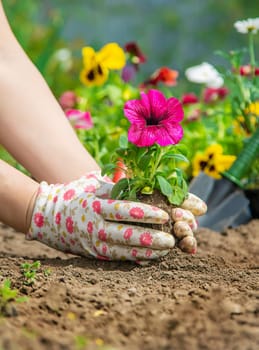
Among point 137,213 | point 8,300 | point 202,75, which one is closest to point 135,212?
point 137,213

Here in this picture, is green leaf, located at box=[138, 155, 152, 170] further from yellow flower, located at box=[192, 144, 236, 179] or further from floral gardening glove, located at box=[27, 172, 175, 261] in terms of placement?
yellow flower, located at box=[192, 144, 236, 179]

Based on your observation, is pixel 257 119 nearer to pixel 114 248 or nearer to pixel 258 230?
pixel 258 230

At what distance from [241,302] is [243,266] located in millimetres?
515

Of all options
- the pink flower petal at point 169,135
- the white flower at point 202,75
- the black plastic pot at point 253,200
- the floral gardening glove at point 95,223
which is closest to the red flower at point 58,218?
the floral gardening glove at point 95,223

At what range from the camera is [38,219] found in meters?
1.73

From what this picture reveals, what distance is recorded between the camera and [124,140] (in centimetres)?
166

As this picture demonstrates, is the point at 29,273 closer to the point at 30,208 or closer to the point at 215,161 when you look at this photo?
the point at 30,208

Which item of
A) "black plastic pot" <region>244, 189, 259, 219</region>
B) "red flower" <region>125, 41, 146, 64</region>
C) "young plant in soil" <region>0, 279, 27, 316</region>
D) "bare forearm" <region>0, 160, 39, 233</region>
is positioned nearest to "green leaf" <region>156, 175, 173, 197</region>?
"bare forearm" <region>0, 160, 39, 233</region>

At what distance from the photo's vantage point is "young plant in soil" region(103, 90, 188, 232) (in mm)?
1583

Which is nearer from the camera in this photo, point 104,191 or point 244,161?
point 104,191

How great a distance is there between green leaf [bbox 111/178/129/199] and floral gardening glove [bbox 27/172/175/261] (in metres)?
0.02

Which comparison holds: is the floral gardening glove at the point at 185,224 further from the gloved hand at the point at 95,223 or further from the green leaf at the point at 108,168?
the green leaf at the point at 108,168

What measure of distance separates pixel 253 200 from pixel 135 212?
106 cm

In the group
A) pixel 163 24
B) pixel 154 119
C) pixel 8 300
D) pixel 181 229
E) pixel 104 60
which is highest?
pixel 163 24
